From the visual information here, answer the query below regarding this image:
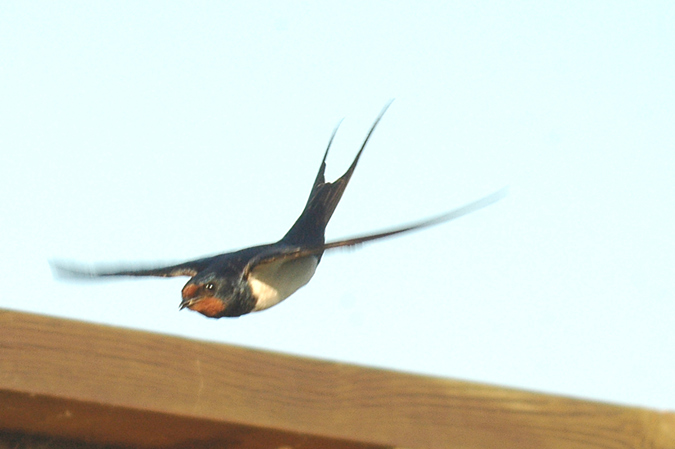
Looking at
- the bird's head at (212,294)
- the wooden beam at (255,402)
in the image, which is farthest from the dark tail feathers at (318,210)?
the wooden beam at (255,402)

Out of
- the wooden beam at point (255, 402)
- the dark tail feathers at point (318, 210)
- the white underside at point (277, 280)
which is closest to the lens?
the wooden beam at point (255, 402)

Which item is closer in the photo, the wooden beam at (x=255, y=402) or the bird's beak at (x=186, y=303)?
the wooden beam at (x=255, y=402)

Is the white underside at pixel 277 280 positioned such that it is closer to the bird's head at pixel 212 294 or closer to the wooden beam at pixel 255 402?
the bird's head at pixel 212 294

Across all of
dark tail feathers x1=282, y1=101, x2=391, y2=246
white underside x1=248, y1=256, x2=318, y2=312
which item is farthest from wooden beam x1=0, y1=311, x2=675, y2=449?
dark tail feathers x1=282, y1=101, x2=391, y2=246

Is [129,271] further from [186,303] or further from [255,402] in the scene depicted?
[255,402]

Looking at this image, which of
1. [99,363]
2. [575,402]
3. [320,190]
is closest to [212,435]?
[99,363]

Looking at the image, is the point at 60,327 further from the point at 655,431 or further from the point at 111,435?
the point at 655,431
